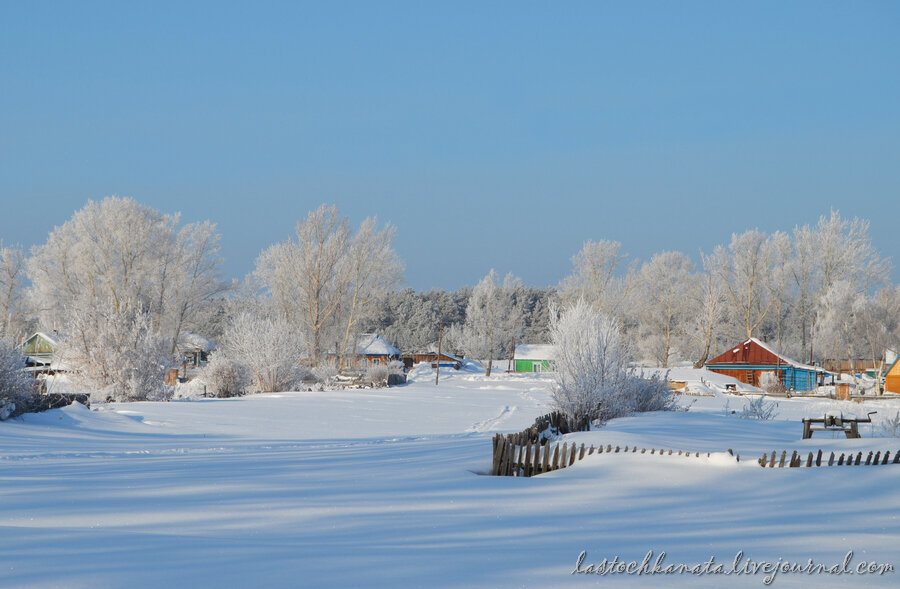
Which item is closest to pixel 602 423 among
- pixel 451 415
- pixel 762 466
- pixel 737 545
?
pixel 762 466

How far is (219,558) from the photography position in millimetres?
4848

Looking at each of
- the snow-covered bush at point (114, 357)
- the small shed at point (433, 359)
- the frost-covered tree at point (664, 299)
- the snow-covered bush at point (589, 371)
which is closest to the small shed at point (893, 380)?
the frost-covered tree at point (664, 299)

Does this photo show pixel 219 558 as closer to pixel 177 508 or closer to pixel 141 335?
pixel 177 508

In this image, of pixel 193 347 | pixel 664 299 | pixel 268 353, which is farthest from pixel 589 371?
pixel 664 299

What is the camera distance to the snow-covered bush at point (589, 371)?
1593 centimetres

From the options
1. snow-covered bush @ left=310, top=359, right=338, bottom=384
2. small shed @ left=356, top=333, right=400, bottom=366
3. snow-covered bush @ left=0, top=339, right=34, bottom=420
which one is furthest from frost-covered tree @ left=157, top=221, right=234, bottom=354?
snow-covered bush @ left=0, top=339, right=34, bottom=420

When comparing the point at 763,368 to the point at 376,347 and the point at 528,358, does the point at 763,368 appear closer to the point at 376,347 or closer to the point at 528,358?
the point at 528,358

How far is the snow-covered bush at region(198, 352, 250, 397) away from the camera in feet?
99.8

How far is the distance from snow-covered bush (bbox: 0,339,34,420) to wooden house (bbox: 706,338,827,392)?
41.9m

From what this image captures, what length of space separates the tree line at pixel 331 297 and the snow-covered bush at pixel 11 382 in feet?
25.7

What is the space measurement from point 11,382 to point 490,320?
194ft

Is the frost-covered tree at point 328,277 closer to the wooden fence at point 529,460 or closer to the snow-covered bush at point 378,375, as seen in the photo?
the snow-covered bush at point 378,375

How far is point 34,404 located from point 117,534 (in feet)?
42.0

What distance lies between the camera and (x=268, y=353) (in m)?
32.4
